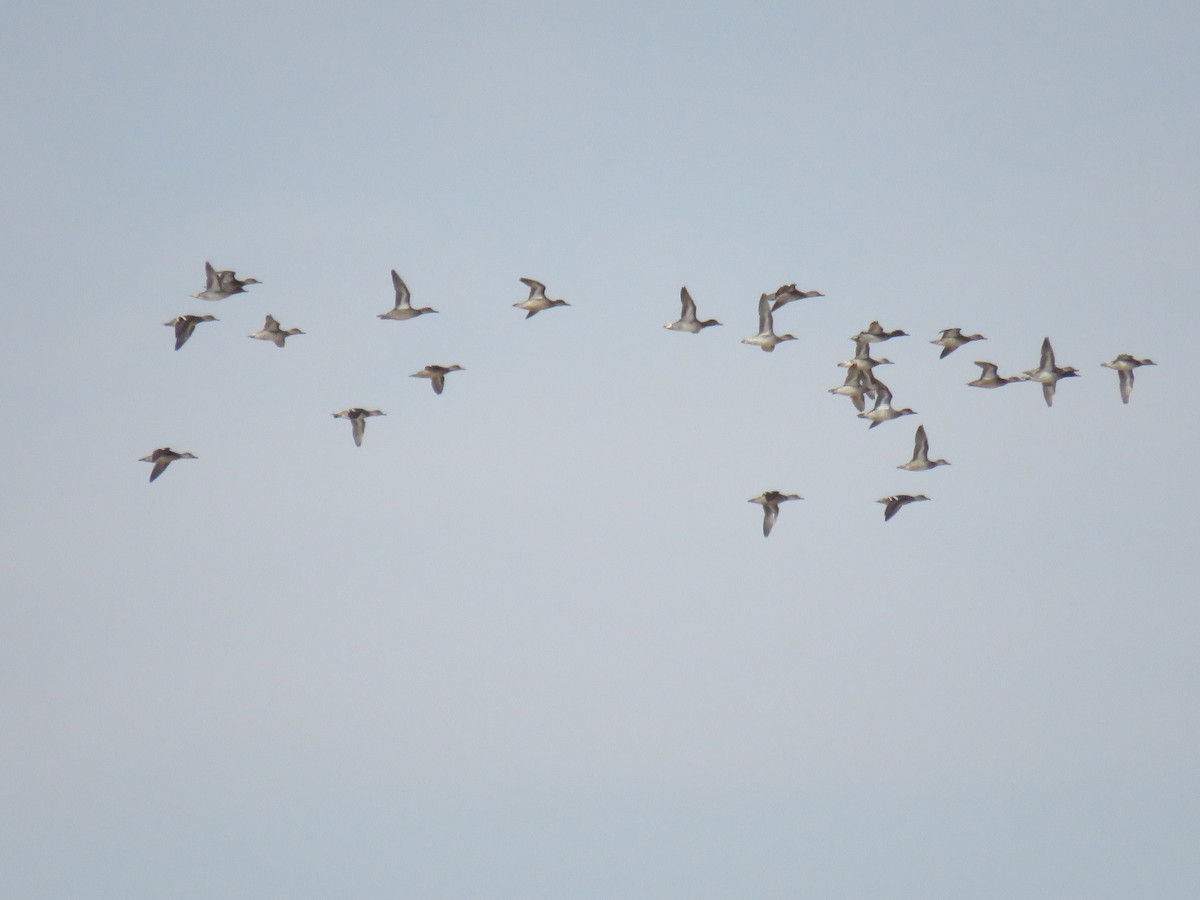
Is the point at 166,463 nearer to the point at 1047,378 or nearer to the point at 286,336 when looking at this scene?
the point at 286,336

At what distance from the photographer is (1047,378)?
71.1 metres

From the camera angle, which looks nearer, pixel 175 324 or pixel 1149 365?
pixel 175 324

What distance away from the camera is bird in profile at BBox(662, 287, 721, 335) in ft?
229

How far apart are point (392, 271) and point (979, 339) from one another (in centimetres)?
2485

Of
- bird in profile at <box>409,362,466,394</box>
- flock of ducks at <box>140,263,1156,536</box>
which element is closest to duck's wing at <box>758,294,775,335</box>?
flock of ducks at <box>140,263,1156,536</box>

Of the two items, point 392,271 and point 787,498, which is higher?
point 392,271

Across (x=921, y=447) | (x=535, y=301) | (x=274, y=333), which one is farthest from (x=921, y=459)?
(x=274, y=333)

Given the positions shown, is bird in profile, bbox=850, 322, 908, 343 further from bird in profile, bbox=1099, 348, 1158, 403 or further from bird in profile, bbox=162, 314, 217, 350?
bird in profile, bbox=162, 314, 217, 350

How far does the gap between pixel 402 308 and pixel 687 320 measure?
11495mm

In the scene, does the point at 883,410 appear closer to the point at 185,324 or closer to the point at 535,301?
the point at 535,301

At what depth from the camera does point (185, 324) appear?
63156 millimetres

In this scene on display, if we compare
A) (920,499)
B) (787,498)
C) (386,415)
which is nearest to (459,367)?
(386,415)

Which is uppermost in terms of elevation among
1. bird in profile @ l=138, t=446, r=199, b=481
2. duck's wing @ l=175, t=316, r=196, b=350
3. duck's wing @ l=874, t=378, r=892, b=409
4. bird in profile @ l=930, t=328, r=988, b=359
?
bird in profile @ l=930, t=328, r=988, b=359

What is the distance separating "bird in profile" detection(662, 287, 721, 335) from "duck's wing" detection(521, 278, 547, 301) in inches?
190
